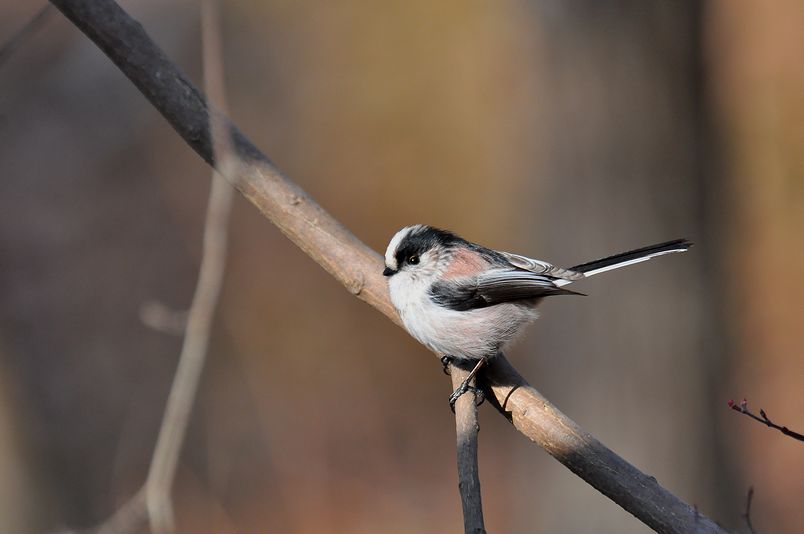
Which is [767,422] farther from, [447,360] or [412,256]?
[412,256]

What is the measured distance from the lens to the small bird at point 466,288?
283 centimetres

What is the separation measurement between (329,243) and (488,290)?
0.64 m

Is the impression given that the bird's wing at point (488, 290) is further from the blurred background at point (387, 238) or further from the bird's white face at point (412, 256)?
the blurred background at point (387, 238)

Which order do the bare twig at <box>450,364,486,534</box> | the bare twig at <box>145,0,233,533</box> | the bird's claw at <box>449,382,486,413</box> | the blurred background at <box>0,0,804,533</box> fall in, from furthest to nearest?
1. the blurred background at <box>0,0,804,533</box>
2. the bare twig at <box>145,0,233,533</box>
3. the bird's claw at <box>449,382,486,413</box>
4. the bare twig at <box>450,364,486,534</box>

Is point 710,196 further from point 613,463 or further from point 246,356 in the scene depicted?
point 246,356

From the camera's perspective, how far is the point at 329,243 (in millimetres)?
2785

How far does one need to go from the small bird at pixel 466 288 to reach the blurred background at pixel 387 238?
4.11 ft

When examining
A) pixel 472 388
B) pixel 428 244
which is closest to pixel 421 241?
pixel 428 244

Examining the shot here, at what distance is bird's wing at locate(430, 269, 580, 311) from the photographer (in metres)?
2.95

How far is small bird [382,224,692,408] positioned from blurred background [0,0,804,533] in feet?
4.11

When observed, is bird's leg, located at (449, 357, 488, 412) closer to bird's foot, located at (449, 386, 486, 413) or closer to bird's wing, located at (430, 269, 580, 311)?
bird's foot, located at (449, 386, 486, 413)

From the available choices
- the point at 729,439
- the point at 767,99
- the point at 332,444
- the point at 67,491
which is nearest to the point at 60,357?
the point at 67,491

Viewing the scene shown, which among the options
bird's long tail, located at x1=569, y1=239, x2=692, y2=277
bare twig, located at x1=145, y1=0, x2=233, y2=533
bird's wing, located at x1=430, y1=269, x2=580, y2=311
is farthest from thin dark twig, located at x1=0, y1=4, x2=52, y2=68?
bird's long tail, located at x1=569, y1=239, x2=692, y2=277

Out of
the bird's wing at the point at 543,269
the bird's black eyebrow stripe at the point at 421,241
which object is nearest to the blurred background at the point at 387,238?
the bird's wing at the point at 543,269
